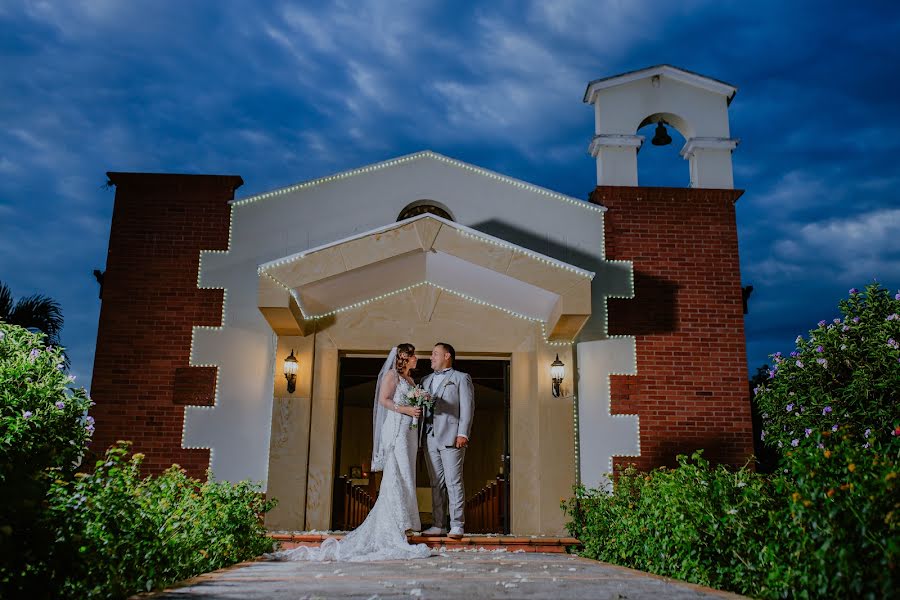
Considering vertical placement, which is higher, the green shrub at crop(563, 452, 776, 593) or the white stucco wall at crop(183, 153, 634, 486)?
the white stucco wall at crop(183, 153, 634, 486)

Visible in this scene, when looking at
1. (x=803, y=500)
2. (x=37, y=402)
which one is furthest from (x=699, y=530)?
(x=37, y=402)

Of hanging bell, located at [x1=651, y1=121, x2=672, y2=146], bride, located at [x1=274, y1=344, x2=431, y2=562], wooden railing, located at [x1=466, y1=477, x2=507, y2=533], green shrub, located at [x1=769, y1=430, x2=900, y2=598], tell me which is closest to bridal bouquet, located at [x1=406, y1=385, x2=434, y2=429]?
bride, located at [x1=274, y1=344, x2=431, y2=562]

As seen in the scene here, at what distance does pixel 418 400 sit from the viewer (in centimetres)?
728

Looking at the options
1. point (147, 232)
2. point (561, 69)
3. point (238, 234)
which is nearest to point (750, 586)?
point (238, 234)

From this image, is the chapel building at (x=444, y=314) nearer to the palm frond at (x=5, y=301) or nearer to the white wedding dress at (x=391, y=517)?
the white wedding dress at (x=391, y=517)

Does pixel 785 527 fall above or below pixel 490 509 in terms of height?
above

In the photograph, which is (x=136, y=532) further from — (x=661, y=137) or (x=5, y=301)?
(x=5, y=301)

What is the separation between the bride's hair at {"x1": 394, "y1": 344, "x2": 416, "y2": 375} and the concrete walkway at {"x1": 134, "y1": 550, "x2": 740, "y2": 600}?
2385 millimetres

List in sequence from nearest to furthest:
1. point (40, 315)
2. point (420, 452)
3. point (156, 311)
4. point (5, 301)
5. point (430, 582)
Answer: point (430, 582) → point (156, 311) → point (5, 301) → point (40, 315) → point (420, 452)

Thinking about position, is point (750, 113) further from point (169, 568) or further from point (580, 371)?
point (169, 568)

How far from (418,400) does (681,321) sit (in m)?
3.78

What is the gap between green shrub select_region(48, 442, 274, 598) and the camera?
308 cm

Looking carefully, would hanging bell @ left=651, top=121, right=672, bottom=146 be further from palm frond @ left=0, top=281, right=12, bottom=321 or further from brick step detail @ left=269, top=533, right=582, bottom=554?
palm frond @ left=0, top=281, right=12, bottom=321

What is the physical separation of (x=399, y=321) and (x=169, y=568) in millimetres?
4904
